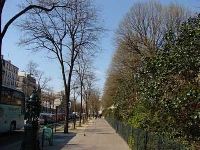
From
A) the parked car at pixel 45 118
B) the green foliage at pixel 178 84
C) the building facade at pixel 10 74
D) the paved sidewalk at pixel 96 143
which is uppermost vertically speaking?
the building facade at pixel 10 74

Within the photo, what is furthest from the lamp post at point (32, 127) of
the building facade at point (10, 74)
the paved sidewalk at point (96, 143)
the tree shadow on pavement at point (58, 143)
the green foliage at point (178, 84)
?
the building facade at point (10, 74)

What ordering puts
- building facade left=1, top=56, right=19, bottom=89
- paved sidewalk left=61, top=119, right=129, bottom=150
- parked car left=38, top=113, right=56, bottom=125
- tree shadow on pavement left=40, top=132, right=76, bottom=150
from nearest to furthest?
paved sidewalk left=61, top=119, right=129, bottom=150 < tree shadow on pavement left=40, top=132, right=76, bottom=150 < parked car left=38, top=113, right=56, bottom=125 < building facade left=1, top=56, right=19, bottom=89

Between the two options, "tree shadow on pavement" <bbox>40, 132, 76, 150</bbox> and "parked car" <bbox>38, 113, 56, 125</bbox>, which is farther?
"parked car" <bbox>38, 113, 56, 125</bbox>

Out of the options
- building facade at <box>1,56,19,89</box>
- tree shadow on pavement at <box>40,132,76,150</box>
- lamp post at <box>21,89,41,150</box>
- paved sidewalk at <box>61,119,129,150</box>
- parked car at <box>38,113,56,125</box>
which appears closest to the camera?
lamp post at <box>21,89,41,150</box>

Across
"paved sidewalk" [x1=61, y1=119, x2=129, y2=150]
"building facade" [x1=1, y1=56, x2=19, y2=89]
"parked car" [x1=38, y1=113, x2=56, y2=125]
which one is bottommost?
"paved sidewalk" [x1=61, y1=119, x2=129, y2=150]

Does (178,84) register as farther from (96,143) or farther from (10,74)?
(10,74)

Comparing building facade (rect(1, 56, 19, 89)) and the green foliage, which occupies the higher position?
building facade (rect(1, 56, 19, 89))

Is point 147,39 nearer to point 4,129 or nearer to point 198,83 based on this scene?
point 4,129

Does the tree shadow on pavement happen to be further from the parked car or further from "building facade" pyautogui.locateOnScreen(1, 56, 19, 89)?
"building facade" pyautogui.locateOnScreen(1, 56, 19, 89)

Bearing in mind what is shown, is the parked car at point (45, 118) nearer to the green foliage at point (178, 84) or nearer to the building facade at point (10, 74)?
the green foliage at point (178, 84)

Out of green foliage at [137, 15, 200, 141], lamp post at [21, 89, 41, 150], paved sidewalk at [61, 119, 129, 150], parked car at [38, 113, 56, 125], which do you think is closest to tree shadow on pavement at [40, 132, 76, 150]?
paved sidewalk at [61, 119, 129, 150]

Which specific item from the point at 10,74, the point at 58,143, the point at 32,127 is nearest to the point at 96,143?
the point at 58,143

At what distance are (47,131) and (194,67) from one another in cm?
1517

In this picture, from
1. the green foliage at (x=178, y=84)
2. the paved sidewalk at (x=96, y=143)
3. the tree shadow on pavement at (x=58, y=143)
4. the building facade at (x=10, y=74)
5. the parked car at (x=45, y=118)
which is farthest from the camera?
the building facade at (x=10, y=74)
